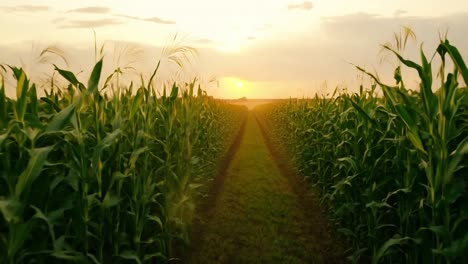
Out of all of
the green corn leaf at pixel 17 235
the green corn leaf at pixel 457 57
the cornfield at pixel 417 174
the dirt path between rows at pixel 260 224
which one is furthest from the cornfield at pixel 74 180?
the green corn leaf at pixel 457 57

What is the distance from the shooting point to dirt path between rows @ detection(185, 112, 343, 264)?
21.4 ft

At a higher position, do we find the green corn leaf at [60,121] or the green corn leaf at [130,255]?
the green corn leaf at [60,121]

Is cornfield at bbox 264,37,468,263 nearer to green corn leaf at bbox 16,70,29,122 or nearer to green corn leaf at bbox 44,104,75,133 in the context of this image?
green corn leaf at bbox 44,104,75,133

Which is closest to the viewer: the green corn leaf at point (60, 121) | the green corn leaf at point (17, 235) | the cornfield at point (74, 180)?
the green corn leaf at point (17, 235)

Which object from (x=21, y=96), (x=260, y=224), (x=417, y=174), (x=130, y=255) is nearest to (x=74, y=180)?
(x=21, y=96)

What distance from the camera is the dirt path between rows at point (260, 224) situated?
6.54 meters

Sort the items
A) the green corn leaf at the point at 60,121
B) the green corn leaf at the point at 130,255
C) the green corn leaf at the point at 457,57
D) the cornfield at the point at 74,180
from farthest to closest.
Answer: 1. the green corn leaf at the point at 130,255
2. the green corn leaf at the point at 457,57
3. the green corn leaf at the point at 60,121
4. the cornfield at the point at 74,180

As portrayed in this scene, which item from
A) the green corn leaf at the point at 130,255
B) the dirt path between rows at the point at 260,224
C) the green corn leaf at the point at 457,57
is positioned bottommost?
the dirt path between rows at the point at 260,224

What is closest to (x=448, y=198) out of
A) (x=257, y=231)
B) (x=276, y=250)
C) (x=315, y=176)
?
(x=276, y=250)

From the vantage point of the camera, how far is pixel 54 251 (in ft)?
12.3

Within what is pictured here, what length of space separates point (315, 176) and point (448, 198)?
6473mm

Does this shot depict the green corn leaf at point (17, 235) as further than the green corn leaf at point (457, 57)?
No

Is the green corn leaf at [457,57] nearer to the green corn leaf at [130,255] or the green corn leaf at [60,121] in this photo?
the green corn leaf at [60,121]

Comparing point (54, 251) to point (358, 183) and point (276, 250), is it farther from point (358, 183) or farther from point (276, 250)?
point (358, 183)
